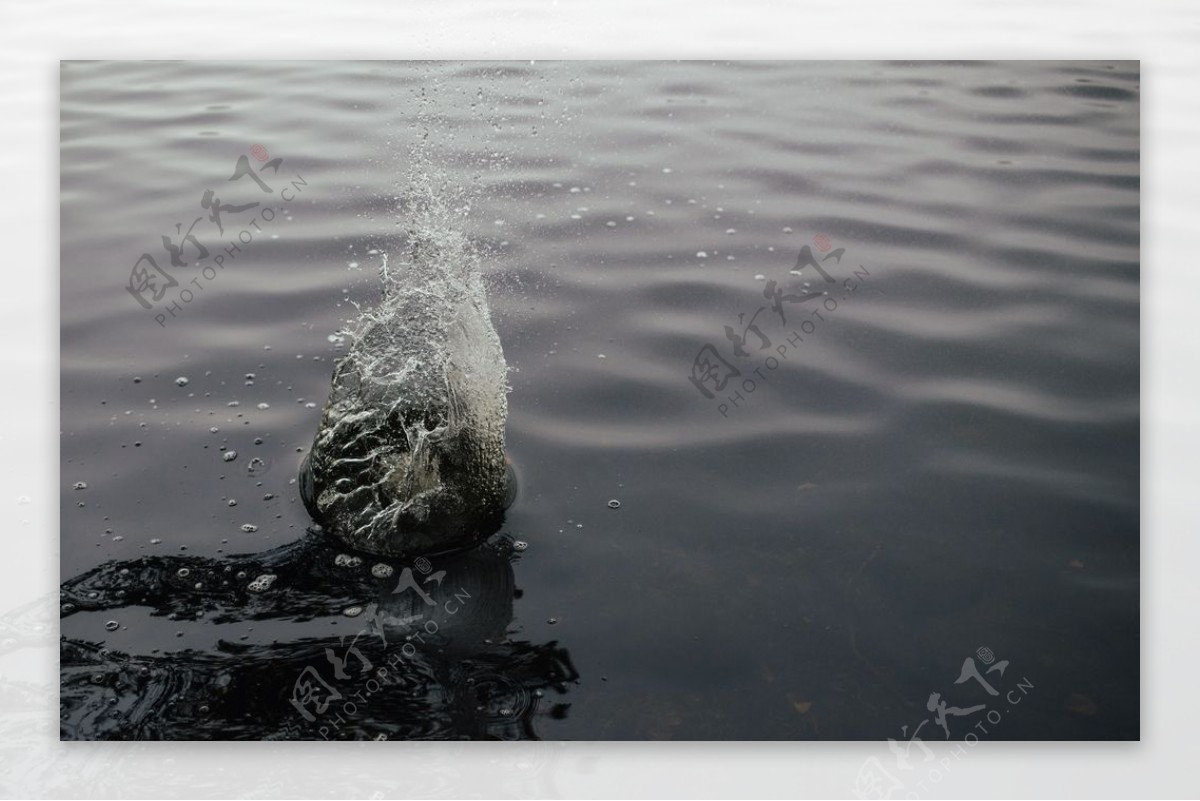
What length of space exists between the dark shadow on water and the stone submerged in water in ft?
0.46

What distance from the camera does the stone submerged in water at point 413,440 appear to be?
2.88 m

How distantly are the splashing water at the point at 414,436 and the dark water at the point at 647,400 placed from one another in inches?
3.0

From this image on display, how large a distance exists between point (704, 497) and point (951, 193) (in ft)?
4.34

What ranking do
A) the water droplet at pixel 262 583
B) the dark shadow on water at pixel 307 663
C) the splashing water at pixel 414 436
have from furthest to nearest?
the splashing water at pixel 414 436
the water droplet at pixel 262 583
the dark shadow on water at pixel 307 663

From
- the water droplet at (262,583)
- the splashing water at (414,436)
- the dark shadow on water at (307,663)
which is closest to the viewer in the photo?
the dark shadow on water at (307,663)

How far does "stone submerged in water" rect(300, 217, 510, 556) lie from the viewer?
2881 millimetres

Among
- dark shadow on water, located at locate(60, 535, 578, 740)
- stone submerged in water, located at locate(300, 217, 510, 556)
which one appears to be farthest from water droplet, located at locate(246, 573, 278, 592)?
stone submerged in water, located at locate(300, 217, 510, 556)

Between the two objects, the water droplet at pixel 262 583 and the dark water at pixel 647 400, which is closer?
the dark water at pixel 647 400

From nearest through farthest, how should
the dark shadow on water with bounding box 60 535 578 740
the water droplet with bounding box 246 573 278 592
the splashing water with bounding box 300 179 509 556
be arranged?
the dark shadow on water with bounding box 60 535 578 740, the water droplet with bounding box 246 573 278 592, the splashing water with bounding box 300 179 509 556

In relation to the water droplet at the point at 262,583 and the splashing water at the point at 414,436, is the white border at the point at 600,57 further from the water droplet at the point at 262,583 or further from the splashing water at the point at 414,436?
the splashing water at the point at 414,436

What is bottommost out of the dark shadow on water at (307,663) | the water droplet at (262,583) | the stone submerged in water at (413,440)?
the dark shadow on water at (307,663)

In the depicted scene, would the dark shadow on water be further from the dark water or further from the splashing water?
the splashing water

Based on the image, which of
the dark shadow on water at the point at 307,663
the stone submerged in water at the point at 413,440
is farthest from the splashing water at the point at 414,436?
the dark shadow on water at the point at 307,663

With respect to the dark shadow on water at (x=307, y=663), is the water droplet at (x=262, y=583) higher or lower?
higher
